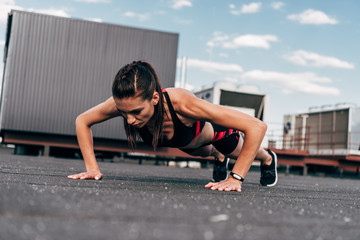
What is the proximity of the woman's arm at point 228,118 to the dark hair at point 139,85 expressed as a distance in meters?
0.12

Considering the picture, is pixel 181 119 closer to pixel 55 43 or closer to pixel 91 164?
pixel 91 164

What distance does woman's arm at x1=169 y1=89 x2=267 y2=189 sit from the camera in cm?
207

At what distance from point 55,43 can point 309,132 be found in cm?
752

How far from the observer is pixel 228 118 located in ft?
6.89

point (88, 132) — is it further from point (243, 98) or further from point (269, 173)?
point (243, 98)

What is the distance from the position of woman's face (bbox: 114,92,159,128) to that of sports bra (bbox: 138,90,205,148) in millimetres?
149

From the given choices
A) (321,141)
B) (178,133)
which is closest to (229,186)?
(178,133)

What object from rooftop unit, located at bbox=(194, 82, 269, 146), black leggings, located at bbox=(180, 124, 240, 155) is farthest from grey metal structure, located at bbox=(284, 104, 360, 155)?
black leggings, located at bbox=(180, 124, 240, 155)

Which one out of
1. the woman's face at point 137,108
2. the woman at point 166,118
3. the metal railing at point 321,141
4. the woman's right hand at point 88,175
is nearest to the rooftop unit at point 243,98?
the metal railing at point 321,141

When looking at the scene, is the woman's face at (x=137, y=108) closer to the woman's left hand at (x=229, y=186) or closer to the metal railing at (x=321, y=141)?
the woman's left hand at (x=229, y=186)

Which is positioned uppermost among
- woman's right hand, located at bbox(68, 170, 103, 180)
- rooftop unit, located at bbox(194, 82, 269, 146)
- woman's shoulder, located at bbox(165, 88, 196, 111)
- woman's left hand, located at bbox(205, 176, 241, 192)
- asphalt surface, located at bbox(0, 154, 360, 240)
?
rooftop unit, located at bbox(194, 82, 269, 146)

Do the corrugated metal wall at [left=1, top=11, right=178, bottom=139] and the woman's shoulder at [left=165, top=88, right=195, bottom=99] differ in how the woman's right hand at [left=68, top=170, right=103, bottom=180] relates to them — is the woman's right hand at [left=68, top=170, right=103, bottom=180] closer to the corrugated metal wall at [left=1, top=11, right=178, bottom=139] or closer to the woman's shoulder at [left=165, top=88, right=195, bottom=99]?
the woman's shoulder at [left=165, top=88, right=195, bottom=99]

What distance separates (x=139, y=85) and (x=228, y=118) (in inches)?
21.0

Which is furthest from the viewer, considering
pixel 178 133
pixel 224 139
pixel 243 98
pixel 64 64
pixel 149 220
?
pixel 243 98
